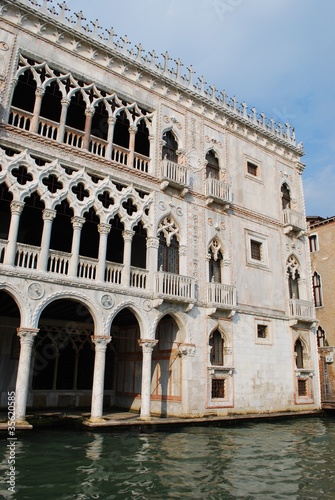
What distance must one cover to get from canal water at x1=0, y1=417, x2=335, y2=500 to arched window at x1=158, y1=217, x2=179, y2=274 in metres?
5.79

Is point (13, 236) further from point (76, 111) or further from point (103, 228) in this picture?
point (76, 111)

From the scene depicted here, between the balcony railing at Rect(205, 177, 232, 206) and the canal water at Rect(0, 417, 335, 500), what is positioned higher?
the balcony railing at Rect(205, 177, 232, 206)

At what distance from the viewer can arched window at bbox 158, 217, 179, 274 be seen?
15.8 metres

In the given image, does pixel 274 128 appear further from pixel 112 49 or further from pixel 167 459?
pixel 167 459

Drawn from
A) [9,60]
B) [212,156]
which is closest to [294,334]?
[212,156]

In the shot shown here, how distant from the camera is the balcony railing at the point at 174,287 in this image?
14.6 metres

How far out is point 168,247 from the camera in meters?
16.2

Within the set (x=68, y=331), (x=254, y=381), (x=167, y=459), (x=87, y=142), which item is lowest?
(x=167, y=459)

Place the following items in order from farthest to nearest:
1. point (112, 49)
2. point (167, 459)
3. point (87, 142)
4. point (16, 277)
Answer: point (112, 49) < point (87, 142) < point (16, 277) < point (167, 459)

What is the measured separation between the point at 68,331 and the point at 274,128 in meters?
14.2

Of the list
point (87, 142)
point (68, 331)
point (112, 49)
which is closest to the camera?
point (87, 142)

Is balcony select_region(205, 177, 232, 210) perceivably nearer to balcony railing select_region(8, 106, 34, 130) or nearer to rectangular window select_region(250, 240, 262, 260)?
rectangular window select_region(250, 240, 262, 260)

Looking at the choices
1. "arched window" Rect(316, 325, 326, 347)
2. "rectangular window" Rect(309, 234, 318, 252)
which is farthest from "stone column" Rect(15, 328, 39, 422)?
"rectangular window" Rect(309, 234, 318, 252)

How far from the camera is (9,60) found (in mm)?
13375
